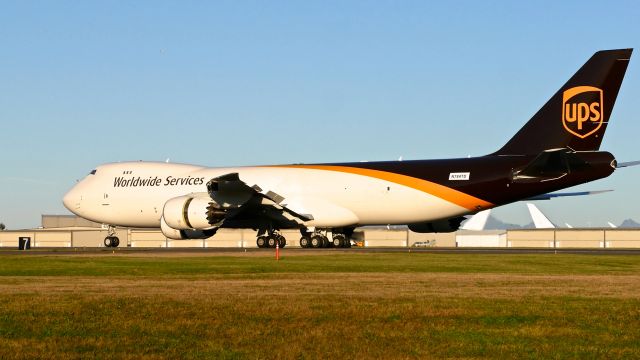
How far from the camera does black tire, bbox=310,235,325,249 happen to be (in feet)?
169

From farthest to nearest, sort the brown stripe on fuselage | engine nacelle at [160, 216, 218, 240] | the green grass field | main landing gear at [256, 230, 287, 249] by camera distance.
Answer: main landing gear at [256, 230, 287, 249] < engine nacelle at [160, 216, 218, 240] < the brown stripe on fuselage < the green grass field

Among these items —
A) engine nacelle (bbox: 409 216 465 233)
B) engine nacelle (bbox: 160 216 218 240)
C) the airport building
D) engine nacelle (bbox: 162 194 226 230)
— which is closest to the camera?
engine nacelle (bbox: 162 194 226 230)

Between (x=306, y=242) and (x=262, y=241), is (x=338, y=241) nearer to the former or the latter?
(x=306, y=242)

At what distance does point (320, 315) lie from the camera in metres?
15.6

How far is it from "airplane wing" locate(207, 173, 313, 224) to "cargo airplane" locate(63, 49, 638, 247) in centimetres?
6

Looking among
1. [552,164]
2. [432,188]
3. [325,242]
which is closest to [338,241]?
[325,242]

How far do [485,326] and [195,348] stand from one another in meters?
4.82

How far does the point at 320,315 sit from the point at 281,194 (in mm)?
35665

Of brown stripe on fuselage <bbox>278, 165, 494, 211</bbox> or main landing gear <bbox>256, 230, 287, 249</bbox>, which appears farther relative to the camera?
main landing gear <bbox>256, 230, 287, 249</bbox>

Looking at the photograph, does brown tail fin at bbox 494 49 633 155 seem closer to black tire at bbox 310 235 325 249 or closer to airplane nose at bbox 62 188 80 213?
black tire at bbox 310 235 325 249

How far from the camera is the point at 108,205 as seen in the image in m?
56.9

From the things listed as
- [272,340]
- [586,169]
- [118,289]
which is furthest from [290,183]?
[272,340]

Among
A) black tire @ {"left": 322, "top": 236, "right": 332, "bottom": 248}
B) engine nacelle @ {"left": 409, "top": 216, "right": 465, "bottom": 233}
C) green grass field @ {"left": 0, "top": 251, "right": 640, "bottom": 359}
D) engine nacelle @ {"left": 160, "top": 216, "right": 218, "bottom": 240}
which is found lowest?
green grass field @ {"left": 0, "top": 251, "right": 640, "bottom": 359}

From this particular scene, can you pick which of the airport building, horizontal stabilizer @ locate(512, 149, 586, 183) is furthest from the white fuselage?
the airport building
